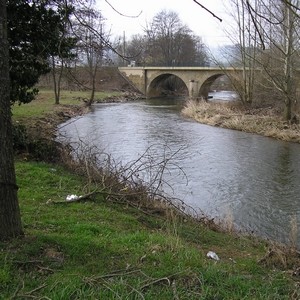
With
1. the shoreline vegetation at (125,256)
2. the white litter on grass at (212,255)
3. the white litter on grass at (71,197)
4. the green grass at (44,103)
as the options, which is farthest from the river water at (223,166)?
the white litter on grass at (71,197)

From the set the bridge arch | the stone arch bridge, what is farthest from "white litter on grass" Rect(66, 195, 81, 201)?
the bridge arch

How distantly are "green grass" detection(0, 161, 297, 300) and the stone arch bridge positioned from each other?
38.0 meters

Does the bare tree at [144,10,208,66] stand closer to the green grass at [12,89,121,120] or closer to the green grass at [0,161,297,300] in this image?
the green grass at [12,89,121,120]

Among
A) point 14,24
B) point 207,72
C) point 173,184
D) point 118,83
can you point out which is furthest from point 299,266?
point 118,83

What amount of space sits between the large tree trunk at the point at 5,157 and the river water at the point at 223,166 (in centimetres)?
498

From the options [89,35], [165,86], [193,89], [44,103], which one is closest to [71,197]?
[89,35]

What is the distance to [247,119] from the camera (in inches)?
933

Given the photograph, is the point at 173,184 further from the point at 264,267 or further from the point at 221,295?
the point at 221,295

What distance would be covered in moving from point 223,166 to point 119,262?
10.2 metres

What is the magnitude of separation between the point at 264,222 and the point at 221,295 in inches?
215

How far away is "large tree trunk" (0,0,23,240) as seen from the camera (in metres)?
3.68

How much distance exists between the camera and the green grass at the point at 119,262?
328cm

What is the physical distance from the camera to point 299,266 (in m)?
5.12

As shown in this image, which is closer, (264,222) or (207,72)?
(264,222)
